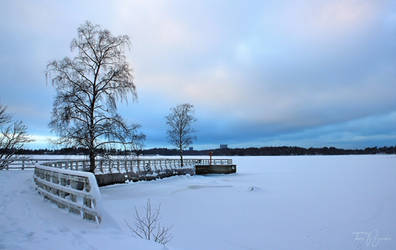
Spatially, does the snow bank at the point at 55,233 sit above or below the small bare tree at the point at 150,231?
above

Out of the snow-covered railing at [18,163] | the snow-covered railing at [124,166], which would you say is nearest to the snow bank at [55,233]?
the snow-covered railing at [18,163]

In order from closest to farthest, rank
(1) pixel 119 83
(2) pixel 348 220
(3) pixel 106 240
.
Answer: (3) pixel 106 240 → (2) pixel 348 220 → (1) pixel 119 83

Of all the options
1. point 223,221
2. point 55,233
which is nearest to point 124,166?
point 223,221

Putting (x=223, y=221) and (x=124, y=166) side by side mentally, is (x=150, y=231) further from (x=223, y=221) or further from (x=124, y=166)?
(x=124, y=166)

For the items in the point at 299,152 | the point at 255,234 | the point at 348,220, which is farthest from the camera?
the point at 299,152

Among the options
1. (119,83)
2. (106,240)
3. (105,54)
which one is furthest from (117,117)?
(106,240)

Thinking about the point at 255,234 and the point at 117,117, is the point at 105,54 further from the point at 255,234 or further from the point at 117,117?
the point at 255,234

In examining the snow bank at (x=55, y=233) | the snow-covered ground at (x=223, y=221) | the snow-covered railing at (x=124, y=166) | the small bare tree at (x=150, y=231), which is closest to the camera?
the snow bank at (x=55, y=233)

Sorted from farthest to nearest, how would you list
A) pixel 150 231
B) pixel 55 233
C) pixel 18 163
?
1. pixel 18 163
2. pixel 150 231
3. pixel 55 233

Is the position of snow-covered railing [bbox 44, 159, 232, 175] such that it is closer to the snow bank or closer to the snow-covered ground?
the snow-covered ground

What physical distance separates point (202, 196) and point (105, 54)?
35.8 feet

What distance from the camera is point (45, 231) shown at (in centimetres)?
495

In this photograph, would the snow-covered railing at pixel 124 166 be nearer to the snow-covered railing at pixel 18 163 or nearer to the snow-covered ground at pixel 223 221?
the snow-covered ground at pixel 223 221

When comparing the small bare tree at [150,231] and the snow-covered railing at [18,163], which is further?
the snow-covered railing at [18,163]
